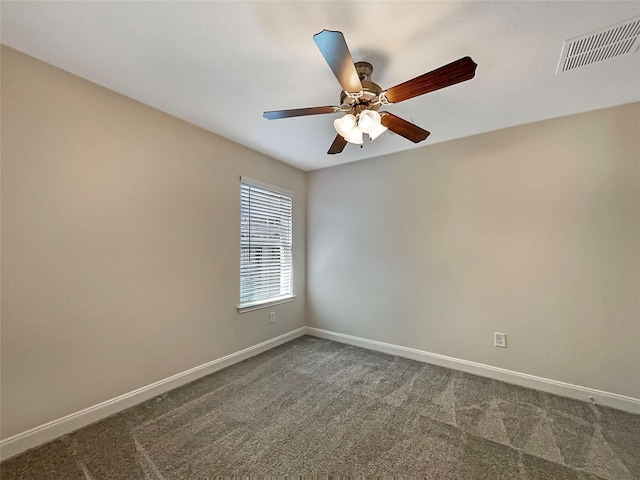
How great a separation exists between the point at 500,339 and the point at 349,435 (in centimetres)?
180

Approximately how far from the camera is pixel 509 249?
2.67 metres

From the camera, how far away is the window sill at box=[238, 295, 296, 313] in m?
3.15

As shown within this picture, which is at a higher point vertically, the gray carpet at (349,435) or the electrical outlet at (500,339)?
the electrical outlet at (500,339)

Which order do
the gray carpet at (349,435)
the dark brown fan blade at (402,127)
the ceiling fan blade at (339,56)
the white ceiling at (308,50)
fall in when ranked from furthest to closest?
the dark brown fan blade at (402,127) < the gray carpet at (349,435) < the white ceiling at (308,50) < the ceiling fan blade at (339,56)

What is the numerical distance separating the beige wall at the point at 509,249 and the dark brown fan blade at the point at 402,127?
127cm

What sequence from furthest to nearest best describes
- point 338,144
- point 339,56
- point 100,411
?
point 338,144 → point 100,411 → point 339,56

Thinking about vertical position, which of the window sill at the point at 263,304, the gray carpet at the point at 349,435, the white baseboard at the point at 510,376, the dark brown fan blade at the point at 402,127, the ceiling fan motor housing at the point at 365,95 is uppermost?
the ceiling fan motor housing at the point at 365,95

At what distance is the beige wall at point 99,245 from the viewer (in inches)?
67.9

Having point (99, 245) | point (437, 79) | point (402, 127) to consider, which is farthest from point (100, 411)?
point (437, 79)

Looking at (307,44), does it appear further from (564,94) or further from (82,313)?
(82,313)

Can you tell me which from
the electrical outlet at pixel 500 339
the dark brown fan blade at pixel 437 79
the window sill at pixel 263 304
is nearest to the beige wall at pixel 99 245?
the window sill at pixel 263 304

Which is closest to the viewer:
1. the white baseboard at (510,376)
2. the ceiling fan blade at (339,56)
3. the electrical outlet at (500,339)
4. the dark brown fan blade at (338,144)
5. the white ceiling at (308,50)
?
the ceiling fan blade at (339,56)

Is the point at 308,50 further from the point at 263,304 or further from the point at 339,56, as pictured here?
the point at 263,304

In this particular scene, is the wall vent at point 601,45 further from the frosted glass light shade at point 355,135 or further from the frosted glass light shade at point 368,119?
the frosted glass light shade at point 355,135
